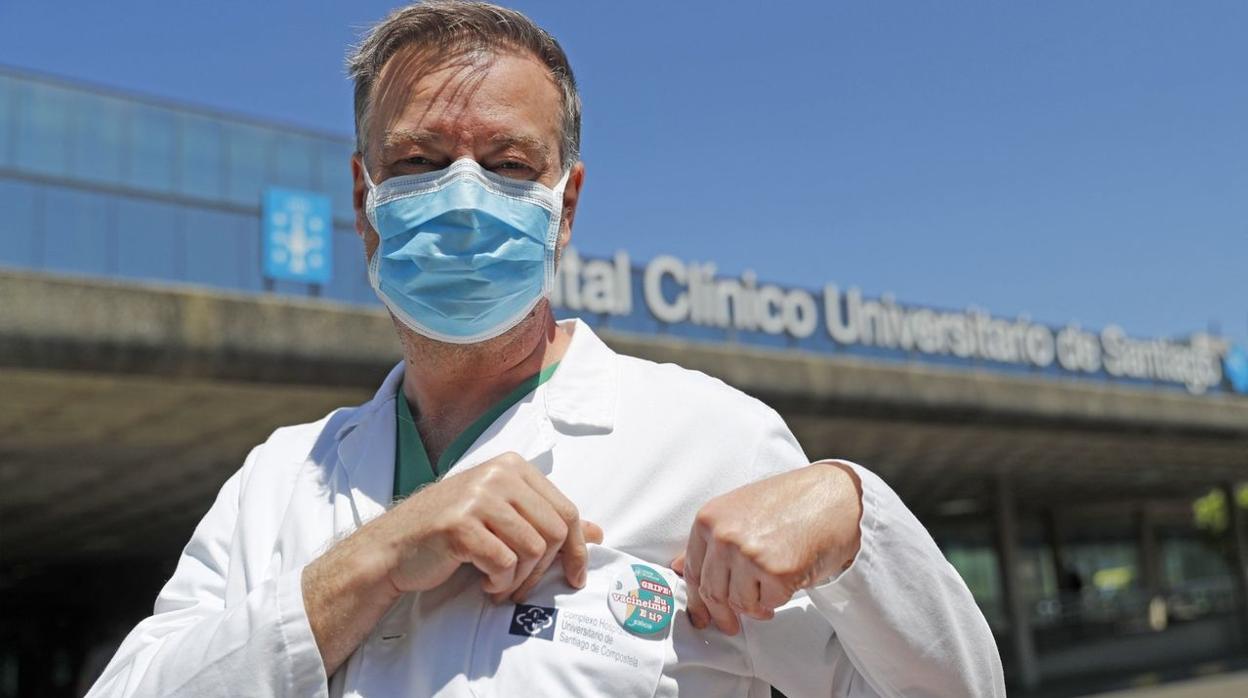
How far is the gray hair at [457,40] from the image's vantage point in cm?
179

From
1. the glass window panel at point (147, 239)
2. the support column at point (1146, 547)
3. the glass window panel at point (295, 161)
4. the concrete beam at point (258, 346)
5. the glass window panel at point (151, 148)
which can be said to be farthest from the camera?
the support column at point (1146, 547)

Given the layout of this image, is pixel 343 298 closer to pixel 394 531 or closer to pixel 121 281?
pixel 121 281

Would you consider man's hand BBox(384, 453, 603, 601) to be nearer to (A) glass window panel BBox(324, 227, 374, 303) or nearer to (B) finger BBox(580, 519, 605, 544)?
(B) finger BBox(580, 519, 605, 544)

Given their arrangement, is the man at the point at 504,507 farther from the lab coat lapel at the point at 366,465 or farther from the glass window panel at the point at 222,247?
the glass window panel at the point at 222,247

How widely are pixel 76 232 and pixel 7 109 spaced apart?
56.3 inches

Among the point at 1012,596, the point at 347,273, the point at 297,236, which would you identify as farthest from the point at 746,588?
the point at 1012,596

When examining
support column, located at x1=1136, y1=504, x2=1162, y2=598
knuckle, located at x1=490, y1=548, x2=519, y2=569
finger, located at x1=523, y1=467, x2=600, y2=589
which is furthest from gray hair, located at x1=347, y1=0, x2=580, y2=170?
support column, located at x1=1136, y1=504, x2=1162, y2=598

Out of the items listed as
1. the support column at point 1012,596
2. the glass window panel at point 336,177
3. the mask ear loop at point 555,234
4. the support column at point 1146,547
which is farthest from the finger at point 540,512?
the support column at point 1146,547

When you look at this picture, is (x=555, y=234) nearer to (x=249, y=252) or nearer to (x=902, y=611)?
(x=902, y=611)

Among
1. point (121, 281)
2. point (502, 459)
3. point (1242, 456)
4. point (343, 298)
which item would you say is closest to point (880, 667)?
point (502, 459)

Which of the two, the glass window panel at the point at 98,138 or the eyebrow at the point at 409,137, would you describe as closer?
the eyebrow at the point at 409,137

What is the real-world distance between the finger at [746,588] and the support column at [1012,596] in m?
22.0

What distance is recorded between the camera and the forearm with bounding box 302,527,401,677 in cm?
154

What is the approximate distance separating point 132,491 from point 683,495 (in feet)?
51.6
